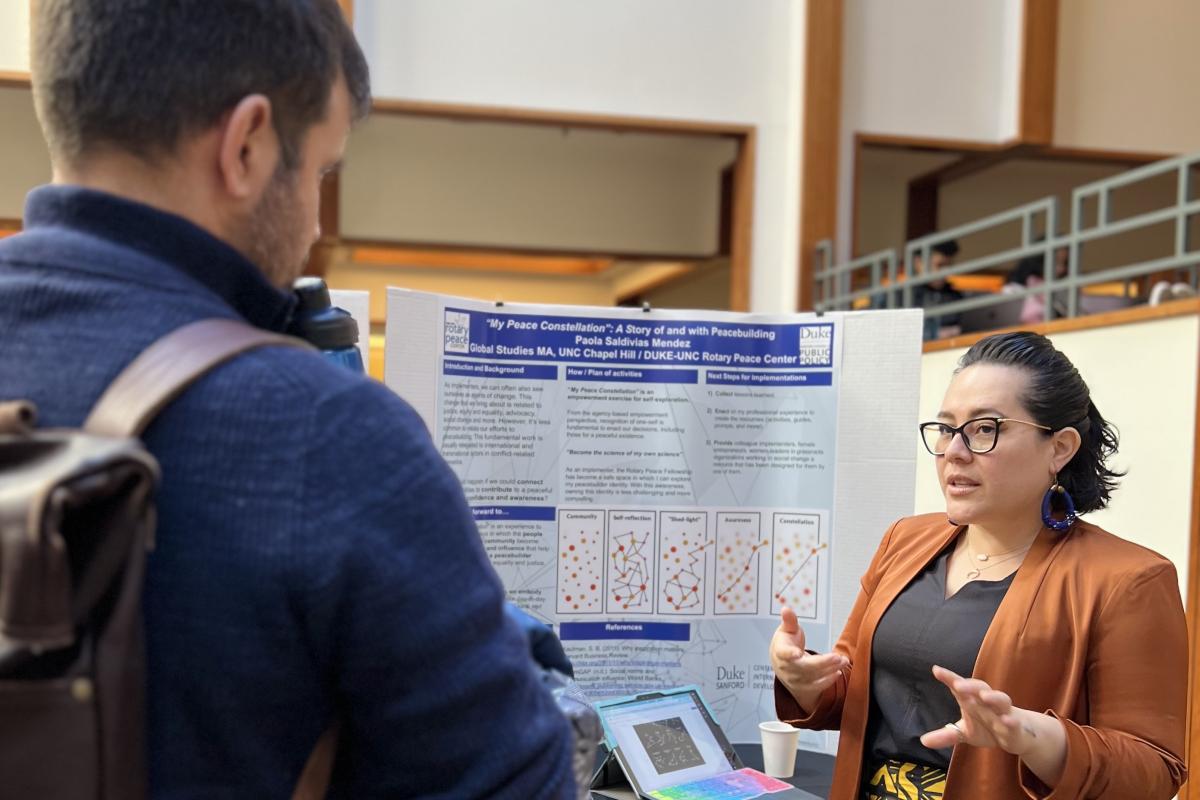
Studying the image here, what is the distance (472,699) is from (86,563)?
222 mm

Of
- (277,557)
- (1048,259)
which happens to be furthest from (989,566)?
(1048,259)

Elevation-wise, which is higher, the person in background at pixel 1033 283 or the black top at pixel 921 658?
the person in background at pixel 1033 283

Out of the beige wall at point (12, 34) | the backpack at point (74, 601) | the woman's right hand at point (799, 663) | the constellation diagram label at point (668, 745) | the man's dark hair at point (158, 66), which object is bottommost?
the constellation diagram label at point (668, 745)

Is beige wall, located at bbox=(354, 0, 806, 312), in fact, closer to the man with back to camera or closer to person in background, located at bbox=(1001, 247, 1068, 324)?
person in background, located at bbox=(1001, 247, 1068, 324)

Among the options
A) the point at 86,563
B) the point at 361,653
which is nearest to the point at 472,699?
the point at 361,653

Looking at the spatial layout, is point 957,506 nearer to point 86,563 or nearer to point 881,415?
point 881,415

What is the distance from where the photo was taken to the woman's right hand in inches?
66.4

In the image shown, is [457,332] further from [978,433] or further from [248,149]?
[248,149]

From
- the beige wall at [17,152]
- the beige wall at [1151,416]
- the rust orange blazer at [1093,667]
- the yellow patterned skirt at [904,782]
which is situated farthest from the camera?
the beige wall at [17,152]

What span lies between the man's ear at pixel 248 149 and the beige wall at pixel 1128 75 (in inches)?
293

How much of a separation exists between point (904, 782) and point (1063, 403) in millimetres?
646

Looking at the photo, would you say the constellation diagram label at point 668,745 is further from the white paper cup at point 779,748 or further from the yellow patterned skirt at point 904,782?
the yellow patterned skirt at point 904,782

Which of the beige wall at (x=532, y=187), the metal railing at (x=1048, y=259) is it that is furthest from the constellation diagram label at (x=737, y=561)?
the beige wall at (x=532, y=187)

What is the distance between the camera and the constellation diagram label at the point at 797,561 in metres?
2.29
